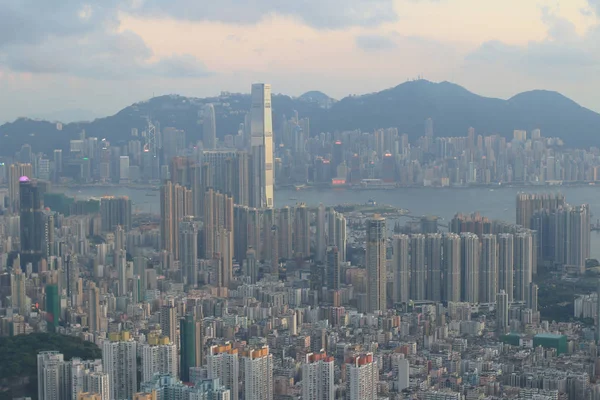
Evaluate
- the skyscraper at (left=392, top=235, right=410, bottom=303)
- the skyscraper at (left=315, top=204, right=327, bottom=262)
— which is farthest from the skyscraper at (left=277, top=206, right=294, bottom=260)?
the skyscraper at (left=392, top=235, right=410, bottom=303)

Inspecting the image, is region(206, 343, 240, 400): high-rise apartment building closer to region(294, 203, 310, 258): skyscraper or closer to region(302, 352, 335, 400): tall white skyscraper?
region(302, 352, 335, 400): tall white skyscraper

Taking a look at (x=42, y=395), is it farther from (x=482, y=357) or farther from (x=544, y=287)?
(x=544, y=287)

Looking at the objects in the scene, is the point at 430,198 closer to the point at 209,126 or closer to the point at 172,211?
the point at 209,126

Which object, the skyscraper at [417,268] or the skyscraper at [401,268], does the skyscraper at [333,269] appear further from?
the skyscraper at [417,268]

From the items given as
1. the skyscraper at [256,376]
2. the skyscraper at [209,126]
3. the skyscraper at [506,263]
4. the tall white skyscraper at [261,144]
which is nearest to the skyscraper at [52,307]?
the skyscraper at [256,376]

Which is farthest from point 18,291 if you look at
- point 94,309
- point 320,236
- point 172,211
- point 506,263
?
point 506,263

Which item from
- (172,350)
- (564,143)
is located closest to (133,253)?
(172,350)

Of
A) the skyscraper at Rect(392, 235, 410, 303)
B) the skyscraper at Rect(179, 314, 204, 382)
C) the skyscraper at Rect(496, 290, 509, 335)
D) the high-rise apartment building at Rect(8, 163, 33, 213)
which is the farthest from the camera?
the high-rise apartment building at Rect(8, 163, 33, 213)
